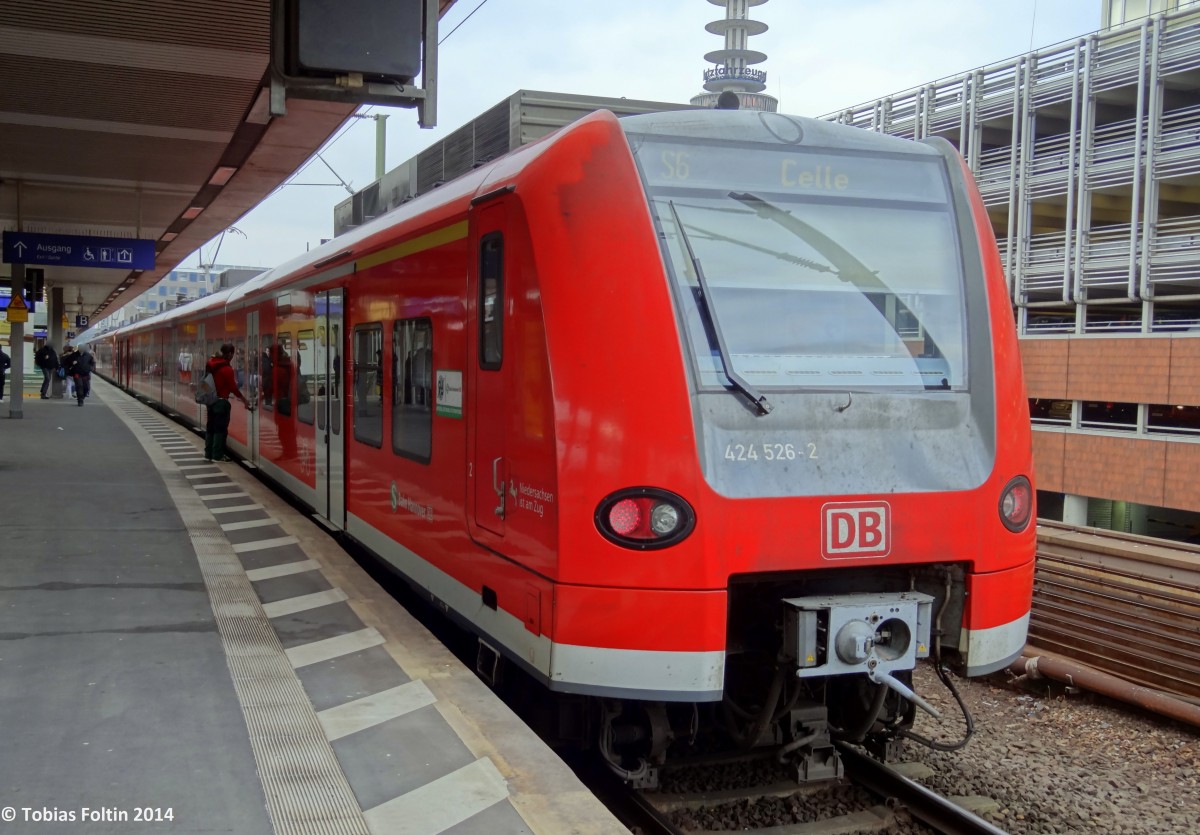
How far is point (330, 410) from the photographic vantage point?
909 centimetres

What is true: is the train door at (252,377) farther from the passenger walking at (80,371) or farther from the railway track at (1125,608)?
the passenger walking at (80,371)

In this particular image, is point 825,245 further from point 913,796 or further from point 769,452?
point 913,796

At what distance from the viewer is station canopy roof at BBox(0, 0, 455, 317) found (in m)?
9.48

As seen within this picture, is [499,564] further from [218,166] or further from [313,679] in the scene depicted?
[218,166]

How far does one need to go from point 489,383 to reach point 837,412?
164 centimetres

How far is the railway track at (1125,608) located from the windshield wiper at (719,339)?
501 cm

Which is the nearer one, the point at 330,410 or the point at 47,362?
the point at 330,410

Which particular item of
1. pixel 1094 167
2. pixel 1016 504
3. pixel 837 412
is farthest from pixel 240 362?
pixel 1094 167

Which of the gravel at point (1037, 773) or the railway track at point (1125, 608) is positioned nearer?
the gravel at point (1037, 773)

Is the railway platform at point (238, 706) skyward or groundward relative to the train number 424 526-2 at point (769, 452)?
groundward

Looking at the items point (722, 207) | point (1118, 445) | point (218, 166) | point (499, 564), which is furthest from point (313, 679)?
point (1118, 445)

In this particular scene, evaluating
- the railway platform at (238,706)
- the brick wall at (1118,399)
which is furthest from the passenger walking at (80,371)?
the brick wall at (1118,399)

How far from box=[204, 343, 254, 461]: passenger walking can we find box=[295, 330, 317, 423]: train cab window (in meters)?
3.87

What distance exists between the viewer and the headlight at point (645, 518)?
14.7 ft
